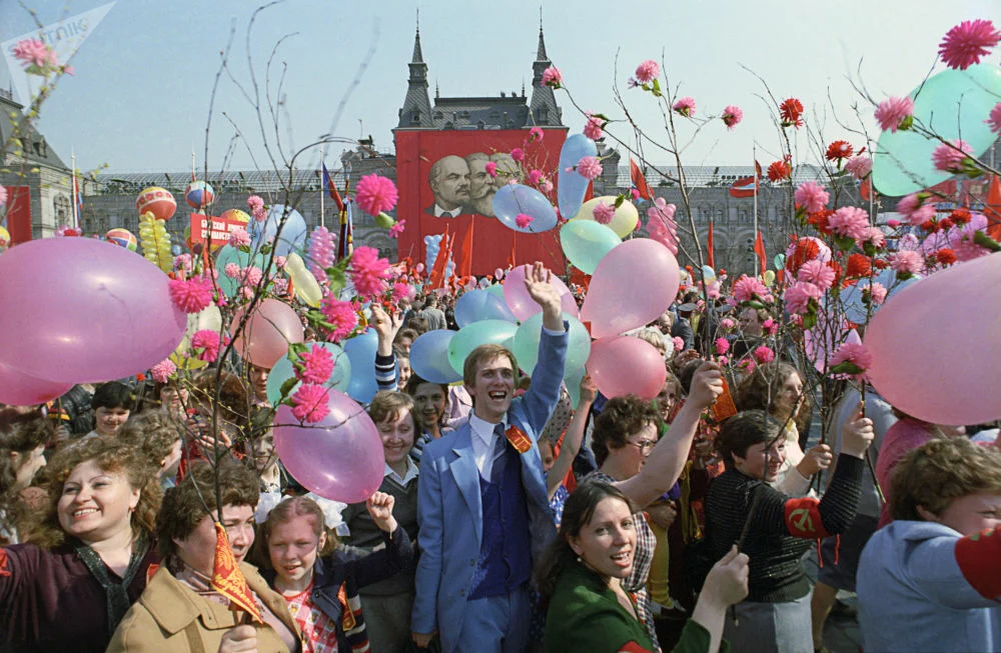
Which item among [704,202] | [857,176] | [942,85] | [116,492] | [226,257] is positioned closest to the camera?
[116,492]

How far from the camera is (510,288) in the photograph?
3947mm

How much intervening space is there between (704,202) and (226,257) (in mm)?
43524

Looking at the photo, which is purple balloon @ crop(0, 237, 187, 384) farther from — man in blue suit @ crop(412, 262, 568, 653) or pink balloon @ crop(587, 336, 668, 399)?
pink balloon @ crop(587, 336, 668, 399)

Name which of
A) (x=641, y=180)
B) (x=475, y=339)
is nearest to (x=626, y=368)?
(x=475, y=339)

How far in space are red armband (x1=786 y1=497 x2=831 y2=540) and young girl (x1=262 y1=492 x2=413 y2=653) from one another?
1.17 meters

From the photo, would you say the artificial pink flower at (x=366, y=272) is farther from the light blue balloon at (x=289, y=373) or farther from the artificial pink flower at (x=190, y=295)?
the light blue balloon at (x=289, y=373)

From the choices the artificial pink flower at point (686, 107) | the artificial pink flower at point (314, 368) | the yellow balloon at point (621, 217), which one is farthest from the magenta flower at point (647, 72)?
the yellow balloon at point (621, 217)

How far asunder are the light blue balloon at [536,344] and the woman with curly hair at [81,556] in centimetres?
156

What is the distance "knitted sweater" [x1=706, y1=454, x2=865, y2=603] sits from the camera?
78.0 inches

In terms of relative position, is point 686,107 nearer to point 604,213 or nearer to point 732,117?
point 732,117

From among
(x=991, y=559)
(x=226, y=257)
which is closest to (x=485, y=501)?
(x=991, y=559)

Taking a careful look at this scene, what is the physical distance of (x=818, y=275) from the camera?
217 centimetres

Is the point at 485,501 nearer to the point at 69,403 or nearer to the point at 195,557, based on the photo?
the point at 195,557

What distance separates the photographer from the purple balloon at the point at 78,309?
176 cm
